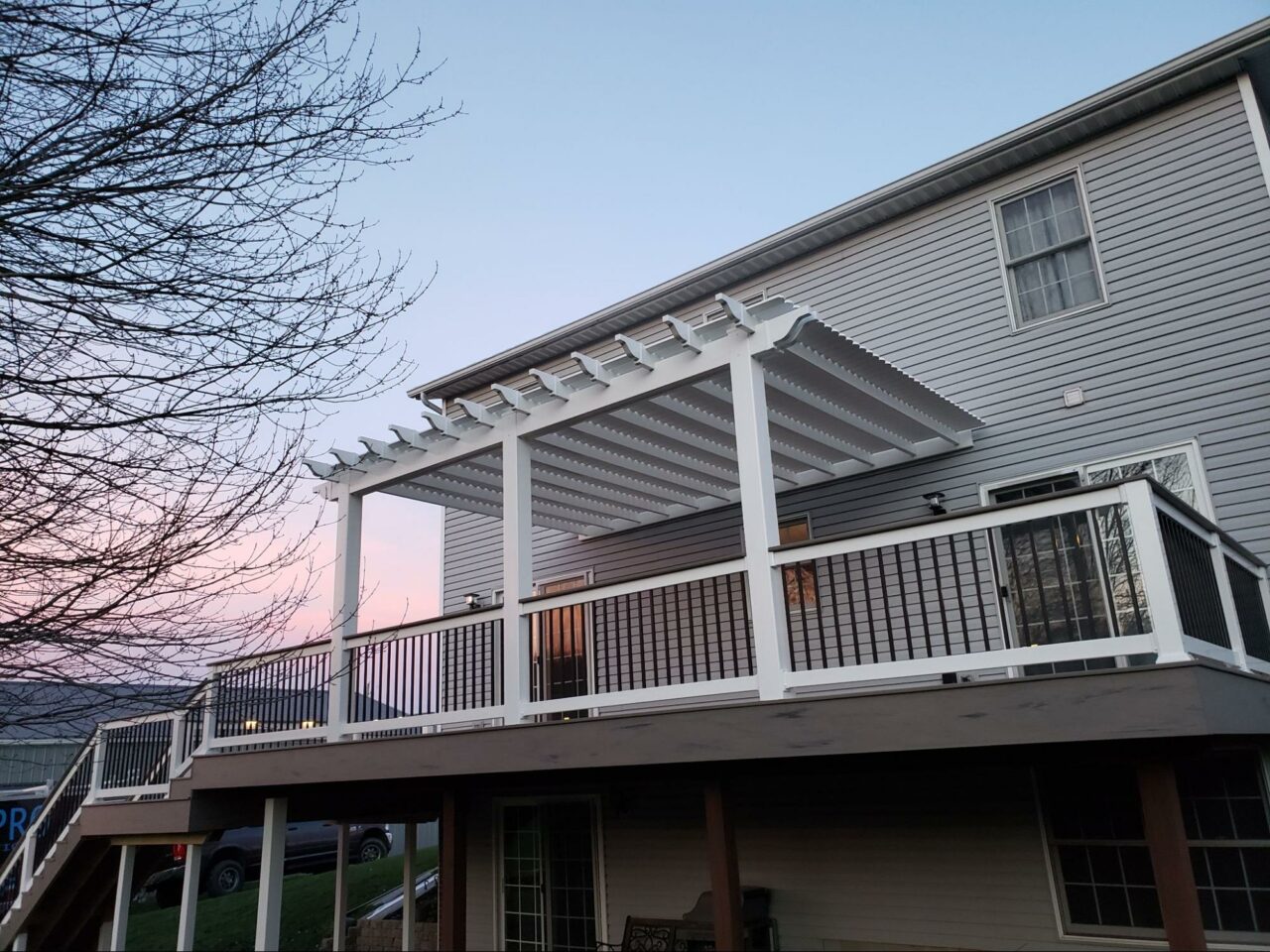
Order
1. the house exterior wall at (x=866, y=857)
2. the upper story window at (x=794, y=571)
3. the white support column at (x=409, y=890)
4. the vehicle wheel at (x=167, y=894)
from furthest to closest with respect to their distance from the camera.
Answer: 1. the vehicle wheel at (x=167, y=894)
2. the white support column at (x=409, y=890)
3. the upper story window at (x=794, y=571)
4. the house exterior wall at (x=866, y=857)

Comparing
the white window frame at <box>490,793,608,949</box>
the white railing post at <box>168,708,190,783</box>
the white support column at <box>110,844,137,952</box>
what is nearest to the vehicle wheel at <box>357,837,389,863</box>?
the white window frame at <box>490,793,608,949</box>

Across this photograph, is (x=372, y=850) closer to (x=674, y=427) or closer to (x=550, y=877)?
(x=550, y=877)

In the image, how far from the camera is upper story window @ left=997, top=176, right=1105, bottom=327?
8367mm

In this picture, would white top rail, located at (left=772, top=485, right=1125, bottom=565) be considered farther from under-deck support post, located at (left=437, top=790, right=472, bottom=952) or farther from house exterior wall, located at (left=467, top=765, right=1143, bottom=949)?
under-deck support post, located at (left=437, top=790, right=472, bottom=952)

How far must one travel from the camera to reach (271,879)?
8.41 meters

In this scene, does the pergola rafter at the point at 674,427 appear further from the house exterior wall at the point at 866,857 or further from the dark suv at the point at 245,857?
the dark suv at the point at 245,857

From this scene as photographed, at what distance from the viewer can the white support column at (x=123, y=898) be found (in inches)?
369

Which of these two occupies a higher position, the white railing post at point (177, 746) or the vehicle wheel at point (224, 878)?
the white railing post at point (177, 746)

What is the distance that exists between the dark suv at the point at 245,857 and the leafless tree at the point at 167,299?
1401 cm

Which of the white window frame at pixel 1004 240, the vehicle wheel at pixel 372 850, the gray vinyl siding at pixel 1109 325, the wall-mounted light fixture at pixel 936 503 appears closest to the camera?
the gray vinyl siding at pixel 1109 325

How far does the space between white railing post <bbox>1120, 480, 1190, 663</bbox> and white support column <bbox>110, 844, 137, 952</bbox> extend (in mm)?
9629

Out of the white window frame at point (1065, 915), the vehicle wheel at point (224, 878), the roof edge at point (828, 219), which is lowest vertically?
the vehicle wheel at point (224, 878)

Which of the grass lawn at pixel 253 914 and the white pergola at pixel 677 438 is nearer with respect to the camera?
the white pergola at pixel 677 438

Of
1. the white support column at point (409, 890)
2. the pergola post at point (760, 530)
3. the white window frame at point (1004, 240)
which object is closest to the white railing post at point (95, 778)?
the white support column at point (409, 890)
